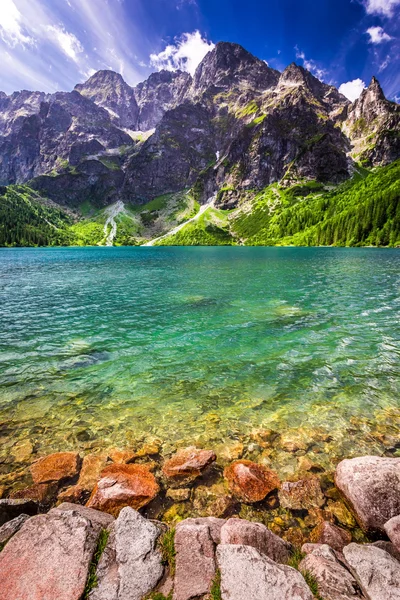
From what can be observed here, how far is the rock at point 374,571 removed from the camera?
5.37 m

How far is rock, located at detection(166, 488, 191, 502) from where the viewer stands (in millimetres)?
9159

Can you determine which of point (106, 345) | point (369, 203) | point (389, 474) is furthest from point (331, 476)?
point (369, 203)

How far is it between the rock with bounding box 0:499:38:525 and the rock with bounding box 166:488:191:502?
3.89m

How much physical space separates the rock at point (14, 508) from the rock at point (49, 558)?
1309mm

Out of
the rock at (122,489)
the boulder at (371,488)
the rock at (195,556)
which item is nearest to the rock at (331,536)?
the boulder at (371,488)

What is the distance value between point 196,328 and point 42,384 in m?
13.7

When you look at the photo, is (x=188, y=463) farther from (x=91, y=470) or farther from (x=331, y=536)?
(x=331, y=536)

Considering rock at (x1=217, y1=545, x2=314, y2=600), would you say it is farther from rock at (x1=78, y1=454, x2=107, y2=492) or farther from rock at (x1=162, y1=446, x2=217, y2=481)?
rock at (x1=78, y1=454, x2=107, y2=492)

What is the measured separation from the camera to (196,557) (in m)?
5.88

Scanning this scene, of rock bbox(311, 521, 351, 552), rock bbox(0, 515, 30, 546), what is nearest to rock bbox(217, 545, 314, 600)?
rock bbox(311, 521, 351, 552)

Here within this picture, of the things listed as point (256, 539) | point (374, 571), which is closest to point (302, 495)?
point (256, 539)

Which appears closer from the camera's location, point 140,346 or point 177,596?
point 177,596

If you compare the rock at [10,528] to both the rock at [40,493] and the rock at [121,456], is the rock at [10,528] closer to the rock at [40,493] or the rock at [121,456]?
the rock at [40,493]

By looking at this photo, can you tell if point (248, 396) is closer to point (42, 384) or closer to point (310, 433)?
point (310, 433)
